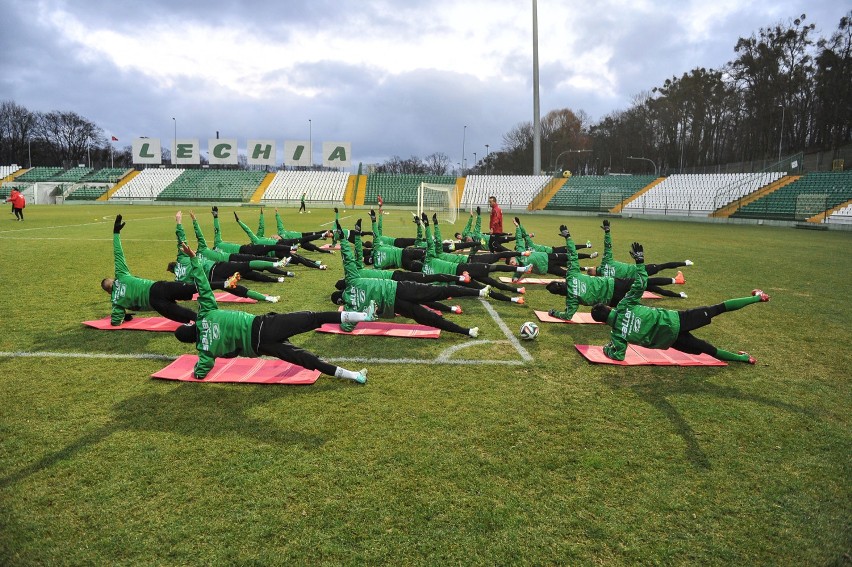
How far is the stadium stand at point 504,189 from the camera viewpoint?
56812 millimetres

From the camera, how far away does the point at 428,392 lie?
6.04 meters

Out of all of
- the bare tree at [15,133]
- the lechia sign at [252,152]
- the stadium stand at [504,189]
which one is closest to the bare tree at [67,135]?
the bare tree at [15,133]

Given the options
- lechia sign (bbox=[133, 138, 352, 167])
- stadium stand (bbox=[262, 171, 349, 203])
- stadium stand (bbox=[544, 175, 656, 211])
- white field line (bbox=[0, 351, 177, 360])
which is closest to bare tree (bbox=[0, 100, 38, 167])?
lechia sign (bbox=[133, 138, 352, 167])

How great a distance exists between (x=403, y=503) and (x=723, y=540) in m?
2.39

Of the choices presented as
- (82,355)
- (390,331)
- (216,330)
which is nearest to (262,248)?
(390,331)

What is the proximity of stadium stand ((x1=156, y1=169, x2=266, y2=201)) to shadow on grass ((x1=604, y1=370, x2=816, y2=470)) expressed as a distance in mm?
61384

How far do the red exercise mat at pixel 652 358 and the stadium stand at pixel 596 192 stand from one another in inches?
1797

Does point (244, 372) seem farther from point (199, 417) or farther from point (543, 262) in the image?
point (543, 262)

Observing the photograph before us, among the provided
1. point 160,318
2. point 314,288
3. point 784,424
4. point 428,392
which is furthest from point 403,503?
point 314,288

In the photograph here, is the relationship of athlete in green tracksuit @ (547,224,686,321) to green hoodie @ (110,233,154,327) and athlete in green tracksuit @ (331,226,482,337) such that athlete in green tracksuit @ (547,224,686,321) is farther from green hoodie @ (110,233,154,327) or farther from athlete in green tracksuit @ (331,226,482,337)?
green hoodie @ (110,233,154,327)

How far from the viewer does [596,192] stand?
5306cm

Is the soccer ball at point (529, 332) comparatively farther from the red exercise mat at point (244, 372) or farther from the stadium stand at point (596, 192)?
the stadium stand at point (596, 192)

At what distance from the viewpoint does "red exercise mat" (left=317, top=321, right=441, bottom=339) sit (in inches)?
331

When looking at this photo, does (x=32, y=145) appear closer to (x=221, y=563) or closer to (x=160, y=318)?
(x=160, y=318)
